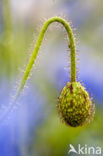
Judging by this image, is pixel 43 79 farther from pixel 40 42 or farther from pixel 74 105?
pixel 40 42

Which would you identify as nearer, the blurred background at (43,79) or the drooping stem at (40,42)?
the drooping stem at (40,42)

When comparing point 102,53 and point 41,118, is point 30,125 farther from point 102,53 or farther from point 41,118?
point 102,53

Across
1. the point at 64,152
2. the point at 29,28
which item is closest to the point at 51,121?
the point at 64,152

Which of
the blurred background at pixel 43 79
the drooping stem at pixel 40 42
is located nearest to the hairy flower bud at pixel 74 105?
the drooping stem at pixel 40 42

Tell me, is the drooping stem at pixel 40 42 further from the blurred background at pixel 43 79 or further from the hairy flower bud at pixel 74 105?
the blurred background at pixel 43 79

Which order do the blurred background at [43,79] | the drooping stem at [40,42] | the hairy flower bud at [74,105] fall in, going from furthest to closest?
1. the blurred background at [43,79]
2. the hairy flower bud at [74,105]
3. the drooping stem at [40,42]
